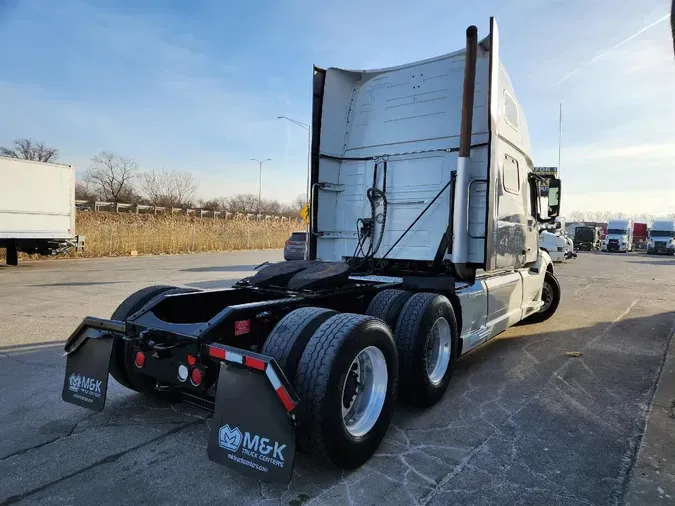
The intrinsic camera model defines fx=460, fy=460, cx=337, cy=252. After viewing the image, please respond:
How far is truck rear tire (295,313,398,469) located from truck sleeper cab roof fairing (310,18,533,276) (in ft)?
7.59

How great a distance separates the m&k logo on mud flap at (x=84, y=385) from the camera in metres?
3.43

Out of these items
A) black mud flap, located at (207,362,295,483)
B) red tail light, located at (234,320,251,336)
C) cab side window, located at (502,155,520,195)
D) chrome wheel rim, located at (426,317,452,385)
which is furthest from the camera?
cab side window, located at (502,155,520,195)

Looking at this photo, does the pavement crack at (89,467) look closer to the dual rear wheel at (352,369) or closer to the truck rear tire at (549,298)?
the dual rear wheel at (352,369)

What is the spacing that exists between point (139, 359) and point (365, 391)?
168cm

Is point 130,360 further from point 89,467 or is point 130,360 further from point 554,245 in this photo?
point 554,245

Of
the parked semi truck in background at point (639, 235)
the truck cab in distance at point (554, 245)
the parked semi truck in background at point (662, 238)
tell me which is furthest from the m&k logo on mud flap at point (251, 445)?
the parked semi truck in background at point (639, 235)

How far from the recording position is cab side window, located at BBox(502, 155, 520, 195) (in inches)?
226

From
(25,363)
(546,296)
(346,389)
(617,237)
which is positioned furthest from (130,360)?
A: (617,237)

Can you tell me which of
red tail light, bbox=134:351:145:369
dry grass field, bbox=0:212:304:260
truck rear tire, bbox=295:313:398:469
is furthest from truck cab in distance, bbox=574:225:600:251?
red tail light, bbox=134:351:145:369

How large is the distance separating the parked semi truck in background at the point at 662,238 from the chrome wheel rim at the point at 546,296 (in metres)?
37.1

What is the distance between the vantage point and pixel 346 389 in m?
3.22

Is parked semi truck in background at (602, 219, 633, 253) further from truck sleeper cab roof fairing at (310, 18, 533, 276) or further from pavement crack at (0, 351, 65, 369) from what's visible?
pavement crack at (0, 351, 65, 369)

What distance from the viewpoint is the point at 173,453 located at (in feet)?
10.7

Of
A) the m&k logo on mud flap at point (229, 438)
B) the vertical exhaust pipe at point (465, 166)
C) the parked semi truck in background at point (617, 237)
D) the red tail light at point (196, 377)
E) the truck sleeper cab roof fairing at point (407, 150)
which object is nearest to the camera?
the m&k logo on mud flap at point (229, 438)
